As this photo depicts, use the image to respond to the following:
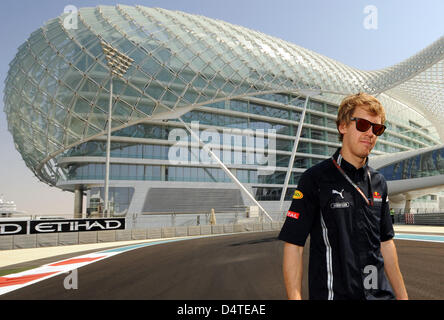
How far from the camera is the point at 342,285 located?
1480 mm

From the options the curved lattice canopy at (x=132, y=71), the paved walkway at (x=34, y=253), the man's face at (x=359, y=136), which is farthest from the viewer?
the curved lattice canopy at (x=132, y=71)

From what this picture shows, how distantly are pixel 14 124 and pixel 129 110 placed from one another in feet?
69.7

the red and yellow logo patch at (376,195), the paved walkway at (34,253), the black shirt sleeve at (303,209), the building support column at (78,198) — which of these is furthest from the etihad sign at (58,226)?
the building support column at (78,198)

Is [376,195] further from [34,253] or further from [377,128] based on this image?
[34,253]

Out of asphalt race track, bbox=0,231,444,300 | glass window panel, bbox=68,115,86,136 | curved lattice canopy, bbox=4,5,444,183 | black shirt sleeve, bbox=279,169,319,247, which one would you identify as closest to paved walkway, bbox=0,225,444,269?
asphalt race track, bbox=0,231,444,300

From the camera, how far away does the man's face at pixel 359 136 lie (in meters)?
1.60

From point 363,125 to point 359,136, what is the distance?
0.22ft

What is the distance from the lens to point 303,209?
1.56 meters

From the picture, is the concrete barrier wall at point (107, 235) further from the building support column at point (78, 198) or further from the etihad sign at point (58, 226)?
the building support column at point (78, 198)

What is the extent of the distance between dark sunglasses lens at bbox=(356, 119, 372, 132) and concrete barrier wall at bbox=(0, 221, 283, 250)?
53.7ft

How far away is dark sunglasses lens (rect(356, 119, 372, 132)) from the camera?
1.61 m

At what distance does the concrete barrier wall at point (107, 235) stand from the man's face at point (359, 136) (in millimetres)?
16285

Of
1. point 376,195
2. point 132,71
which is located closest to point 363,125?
point 376,195

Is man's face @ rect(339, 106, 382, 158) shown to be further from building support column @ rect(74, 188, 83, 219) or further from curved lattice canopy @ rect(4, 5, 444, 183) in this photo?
building support column @ rect(74, 188, 83, 219)
